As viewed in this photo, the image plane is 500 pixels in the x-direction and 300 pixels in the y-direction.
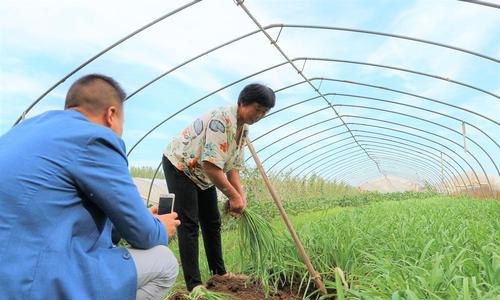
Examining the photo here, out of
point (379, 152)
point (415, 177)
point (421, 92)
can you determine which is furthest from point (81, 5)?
point (415, 177)

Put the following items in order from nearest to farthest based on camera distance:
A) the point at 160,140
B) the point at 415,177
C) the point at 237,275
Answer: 1. the point at 237,275
2. the point at 160,140
3. the point at 415,177

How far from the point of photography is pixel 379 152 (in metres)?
16.4

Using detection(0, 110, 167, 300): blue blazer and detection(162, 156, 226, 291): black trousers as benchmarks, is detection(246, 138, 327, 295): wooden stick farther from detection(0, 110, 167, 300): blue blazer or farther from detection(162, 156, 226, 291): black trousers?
detection(0, 110, 167, 300): blue blazer

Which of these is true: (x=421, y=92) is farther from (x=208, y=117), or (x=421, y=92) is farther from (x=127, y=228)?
(x=127, y=228)

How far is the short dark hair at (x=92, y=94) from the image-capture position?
1558 millimetres

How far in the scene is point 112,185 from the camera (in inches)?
55.2

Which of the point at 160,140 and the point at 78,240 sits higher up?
the point at 160,140

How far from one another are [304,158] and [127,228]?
13.1 metres

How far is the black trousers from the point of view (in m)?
2.73

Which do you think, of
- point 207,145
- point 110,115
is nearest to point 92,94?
point 110,115

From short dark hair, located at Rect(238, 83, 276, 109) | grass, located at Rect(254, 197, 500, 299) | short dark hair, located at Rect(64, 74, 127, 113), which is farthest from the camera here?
short dark hair, located at Rect(238, 83, 276, 109)

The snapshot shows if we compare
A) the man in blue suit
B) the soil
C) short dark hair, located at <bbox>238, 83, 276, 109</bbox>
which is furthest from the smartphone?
short dark hair, located at <bbox>238, 83, 276, 109</bbox>

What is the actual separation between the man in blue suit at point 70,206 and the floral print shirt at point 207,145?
1134 millimetres

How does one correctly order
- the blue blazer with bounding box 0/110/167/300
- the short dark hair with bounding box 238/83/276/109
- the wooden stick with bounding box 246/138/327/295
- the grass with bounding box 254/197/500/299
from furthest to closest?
the short dark hair with bounding box 238/83/276/109, the wooden stick with bounding box 246/138/327/295, the grass with bounding box 254/197/500/299, the blue blazer with bounding box 0/110/167/300
